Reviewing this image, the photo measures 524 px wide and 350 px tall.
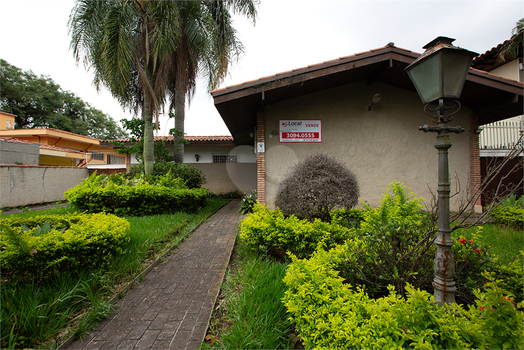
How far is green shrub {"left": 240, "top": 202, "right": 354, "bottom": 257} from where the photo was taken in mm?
3873

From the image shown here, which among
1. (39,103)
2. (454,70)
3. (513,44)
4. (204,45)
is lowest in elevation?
(454,70)

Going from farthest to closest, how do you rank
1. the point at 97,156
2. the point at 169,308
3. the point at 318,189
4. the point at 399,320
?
1. the point at 97,156
2. the point at 318,189
3. the point at 169,308
4. the point at 399,320

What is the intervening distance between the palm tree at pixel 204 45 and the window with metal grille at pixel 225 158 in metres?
4.72

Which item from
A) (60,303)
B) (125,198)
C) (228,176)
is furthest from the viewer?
(228,176)

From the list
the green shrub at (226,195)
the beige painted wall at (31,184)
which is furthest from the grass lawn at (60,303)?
the green shrub at (226,195)

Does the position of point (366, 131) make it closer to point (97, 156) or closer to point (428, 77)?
point (428, 77)

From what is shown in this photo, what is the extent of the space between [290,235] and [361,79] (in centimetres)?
640

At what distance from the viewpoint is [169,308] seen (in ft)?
9.29

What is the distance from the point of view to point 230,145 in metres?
16.0

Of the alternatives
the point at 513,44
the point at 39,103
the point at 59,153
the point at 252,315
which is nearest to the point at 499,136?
the point at 513,44

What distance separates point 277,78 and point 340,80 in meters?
2.32

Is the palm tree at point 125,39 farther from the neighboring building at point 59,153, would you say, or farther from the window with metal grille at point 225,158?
the neighboring building at point 59,153

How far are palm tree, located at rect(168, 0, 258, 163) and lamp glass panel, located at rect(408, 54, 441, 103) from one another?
9.91 m

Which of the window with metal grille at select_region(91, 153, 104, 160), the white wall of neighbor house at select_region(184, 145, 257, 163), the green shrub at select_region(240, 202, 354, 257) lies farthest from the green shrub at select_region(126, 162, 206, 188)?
the window with metal grille at select_region(91, 153, 104, 160)
